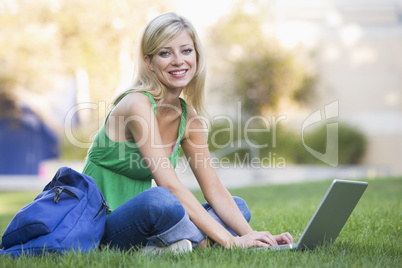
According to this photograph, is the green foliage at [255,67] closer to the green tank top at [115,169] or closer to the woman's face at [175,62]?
the woman's face at [175,62]

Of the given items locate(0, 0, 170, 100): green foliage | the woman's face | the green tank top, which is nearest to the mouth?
the woman's face

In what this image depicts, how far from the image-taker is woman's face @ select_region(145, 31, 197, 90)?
10.6 feet

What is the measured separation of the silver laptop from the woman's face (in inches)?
45.8

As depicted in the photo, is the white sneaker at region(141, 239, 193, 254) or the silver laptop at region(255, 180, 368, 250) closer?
the silver laptop at region(255, 180, 368, 250)

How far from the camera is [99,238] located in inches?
108

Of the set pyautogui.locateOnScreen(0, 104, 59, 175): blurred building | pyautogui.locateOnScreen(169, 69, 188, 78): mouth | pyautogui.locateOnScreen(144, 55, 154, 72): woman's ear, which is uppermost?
pyautogui.locateOnScreen(144, 55, 154, 72): woman's ear

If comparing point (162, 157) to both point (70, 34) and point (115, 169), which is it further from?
point (70, 34)

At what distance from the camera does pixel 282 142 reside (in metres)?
15.2

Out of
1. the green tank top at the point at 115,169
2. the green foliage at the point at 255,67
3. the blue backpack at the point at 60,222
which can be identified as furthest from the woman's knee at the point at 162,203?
the green foliage at the point at 255,67

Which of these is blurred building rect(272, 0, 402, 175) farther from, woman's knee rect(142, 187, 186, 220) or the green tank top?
woman's knee rect(142, 187, 186, 220)

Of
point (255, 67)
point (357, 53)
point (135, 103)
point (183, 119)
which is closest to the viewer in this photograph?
point (135, 103)

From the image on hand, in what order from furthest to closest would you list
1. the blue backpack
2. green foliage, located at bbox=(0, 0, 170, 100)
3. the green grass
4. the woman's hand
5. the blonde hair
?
green foliage, located at bbox=(0, 0, 170, 100) → the blonde hair → the woman's hand → the blue backpack → the green grass

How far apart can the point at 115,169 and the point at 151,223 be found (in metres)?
0.53

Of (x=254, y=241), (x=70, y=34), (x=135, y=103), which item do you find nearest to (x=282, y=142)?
(x=70, y=34)
